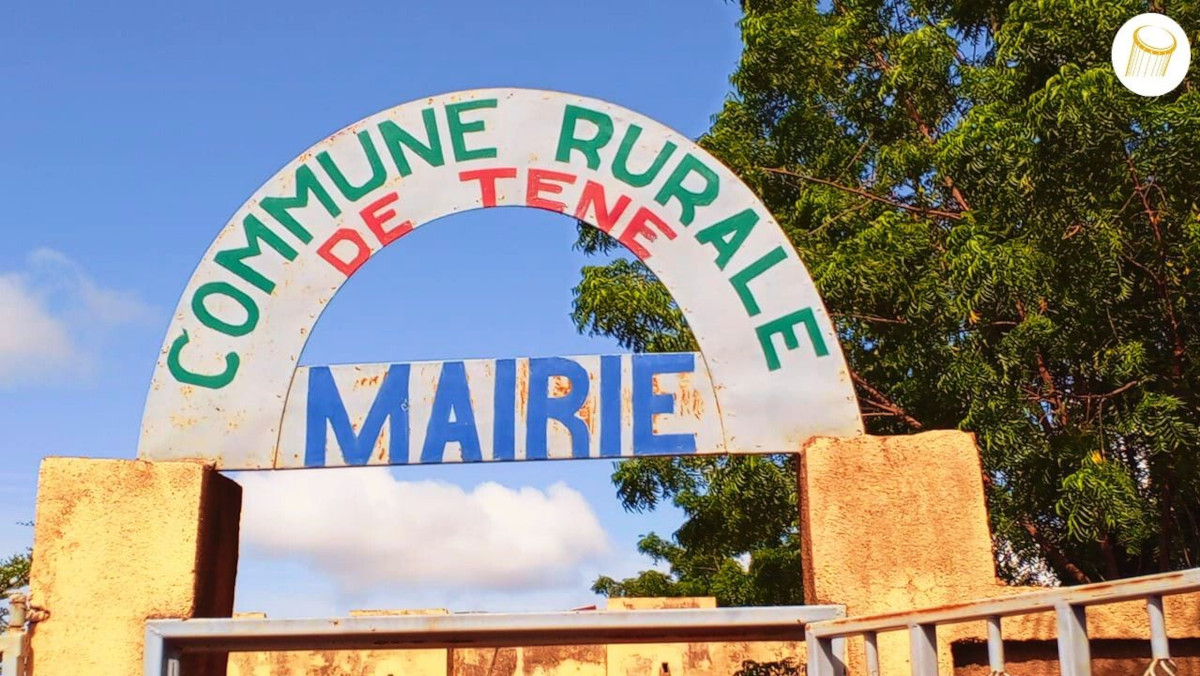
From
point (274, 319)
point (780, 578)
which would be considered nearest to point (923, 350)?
point (780, 578)

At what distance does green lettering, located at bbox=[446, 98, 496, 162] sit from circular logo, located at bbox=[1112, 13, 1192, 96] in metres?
6.86

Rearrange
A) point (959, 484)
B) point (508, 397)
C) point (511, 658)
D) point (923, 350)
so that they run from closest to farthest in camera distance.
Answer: point (959, 484)
point (508, 397)
point (923, 350)
point (511, 658)

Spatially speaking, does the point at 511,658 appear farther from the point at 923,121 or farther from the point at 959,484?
the point at 959,484

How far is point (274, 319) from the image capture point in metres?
6.36

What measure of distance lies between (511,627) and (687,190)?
2.33m

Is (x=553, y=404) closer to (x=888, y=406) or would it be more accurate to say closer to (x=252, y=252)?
(x=252, y=252)

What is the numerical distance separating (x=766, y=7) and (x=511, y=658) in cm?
955

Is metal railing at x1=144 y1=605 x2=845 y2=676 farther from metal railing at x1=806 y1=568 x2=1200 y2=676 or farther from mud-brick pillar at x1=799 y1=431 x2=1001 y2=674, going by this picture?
metal railing at x1=806 y1=568 x2=1200 y2=676

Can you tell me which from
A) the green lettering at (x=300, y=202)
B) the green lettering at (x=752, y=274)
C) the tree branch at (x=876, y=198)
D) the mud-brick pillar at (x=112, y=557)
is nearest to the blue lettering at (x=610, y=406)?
the green lettering at (x=752, y=274)

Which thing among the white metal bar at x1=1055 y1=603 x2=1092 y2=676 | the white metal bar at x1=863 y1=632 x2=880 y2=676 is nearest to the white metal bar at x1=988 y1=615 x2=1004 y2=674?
the white metal bar at x1=1055 y1=603 x2=1092 y2=676

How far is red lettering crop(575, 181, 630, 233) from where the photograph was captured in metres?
6.36

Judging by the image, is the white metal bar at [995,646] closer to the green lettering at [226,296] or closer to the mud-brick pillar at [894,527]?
the mud-brick pillar at [894,527]

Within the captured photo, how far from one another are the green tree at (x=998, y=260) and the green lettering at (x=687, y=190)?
5.91 metres

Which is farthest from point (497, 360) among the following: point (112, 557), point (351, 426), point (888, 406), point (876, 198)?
point (876, 198)
